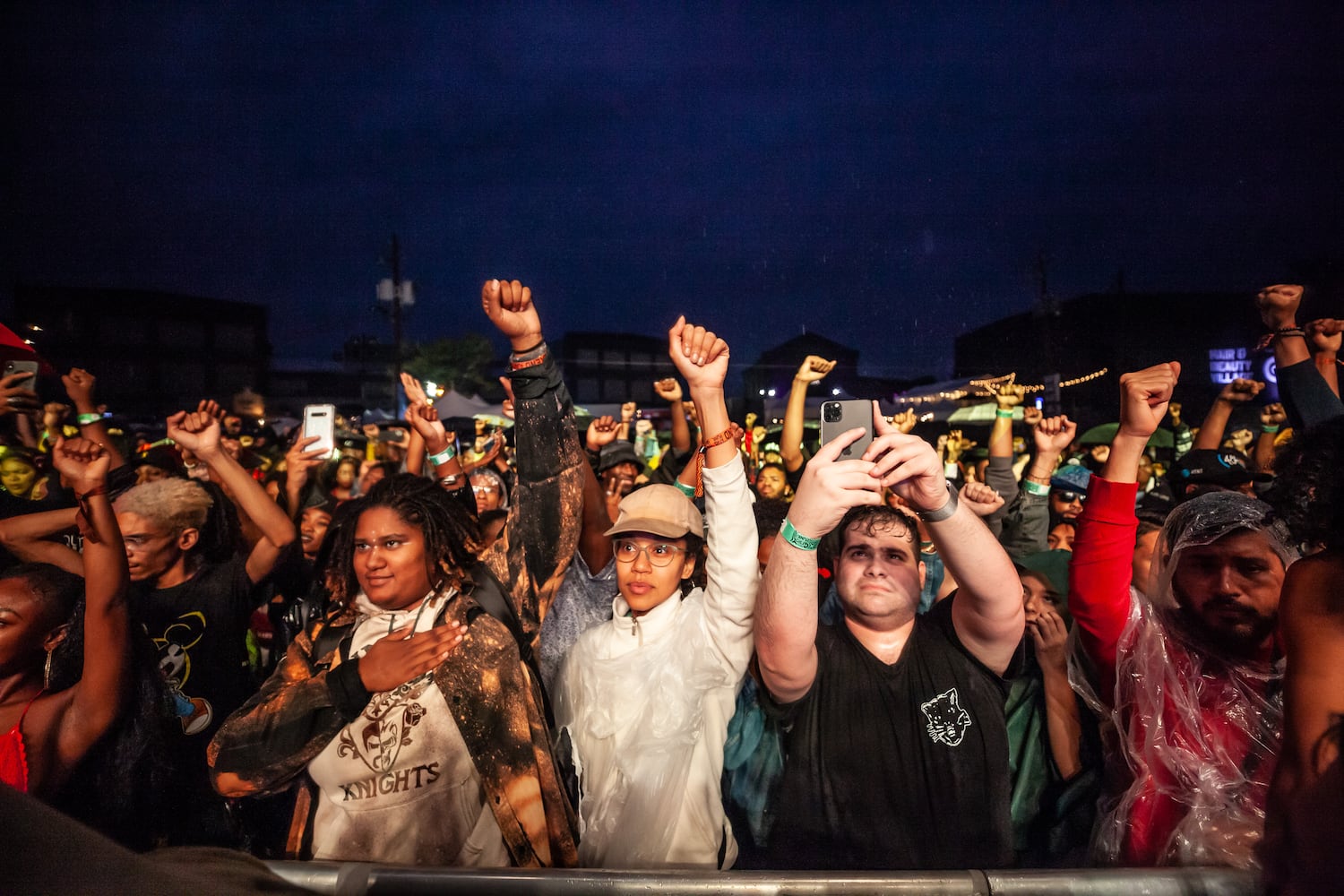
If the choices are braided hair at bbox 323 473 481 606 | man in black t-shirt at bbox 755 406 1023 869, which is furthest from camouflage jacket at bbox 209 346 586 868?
man in black t-shirt at bbox 755 406 1023 869

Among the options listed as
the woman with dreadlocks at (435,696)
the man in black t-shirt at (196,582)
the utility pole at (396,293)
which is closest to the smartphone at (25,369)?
the man in black t-shirt at (196,582)

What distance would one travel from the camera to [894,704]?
219 cm

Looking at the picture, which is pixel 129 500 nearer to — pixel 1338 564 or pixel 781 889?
pixel 781 889

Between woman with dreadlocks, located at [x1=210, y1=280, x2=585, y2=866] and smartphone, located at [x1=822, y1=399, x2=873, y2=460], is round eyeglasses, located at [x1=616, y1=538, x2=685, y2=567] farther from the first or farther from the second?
smartphone, located at [x1=822, y1=399, x2=873, y2=460]

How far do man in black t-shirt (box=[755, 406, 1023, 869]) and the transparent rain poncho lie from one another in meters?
0.33

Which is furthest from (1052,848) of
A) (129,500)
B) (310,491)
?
(310,491)

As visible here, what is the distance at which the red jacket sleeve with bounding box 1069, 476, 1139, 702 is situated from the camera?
216cm

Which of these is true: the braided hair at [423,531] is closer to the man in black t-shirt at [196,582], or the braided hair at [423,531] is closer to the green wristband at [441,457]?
the man in black t-shirt at [196,582]

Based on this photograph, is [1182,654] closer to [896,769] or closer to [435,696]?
[896,769]

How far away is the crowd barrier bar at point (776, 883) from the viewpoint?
1522mm

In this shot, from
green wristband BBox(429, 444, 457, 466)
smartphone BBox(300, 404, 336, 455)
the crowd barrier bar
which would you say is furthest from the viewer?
smartphone BBox(300, 404, 336, 455)

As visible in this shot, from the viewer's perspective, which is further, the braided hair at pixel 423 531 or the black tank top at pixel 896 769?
the braided hair at pixel 423 531

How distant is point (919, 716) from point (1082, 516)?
85 cm

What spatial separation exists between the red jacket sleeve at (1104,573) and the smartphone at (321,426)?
3.73 m
